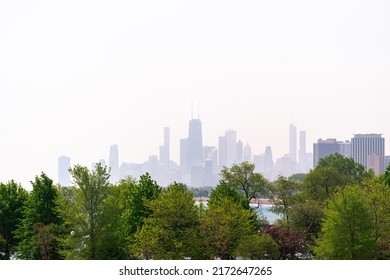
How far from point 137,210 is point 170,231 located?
224 cm

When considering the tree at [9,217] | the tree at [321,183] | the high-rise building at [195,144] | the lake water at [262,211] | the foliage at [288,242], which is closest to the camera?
the foliage at [288,242]

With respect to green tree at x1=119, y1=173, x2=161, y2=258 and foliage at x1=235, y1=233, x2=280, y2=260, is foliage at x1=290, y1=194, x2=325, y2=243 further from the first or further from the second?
green tree at x1=119, y1=173, x2=161, y2=258

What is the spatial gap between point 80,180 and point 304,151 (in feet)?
187

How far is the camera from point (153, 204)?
1958 centimetres

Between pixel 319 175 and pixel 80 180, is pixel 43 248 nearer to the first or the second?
pixel 80 180

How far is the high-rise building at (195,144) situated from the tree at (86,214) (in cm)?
4689

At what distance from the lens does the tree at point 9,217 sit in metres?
22.3

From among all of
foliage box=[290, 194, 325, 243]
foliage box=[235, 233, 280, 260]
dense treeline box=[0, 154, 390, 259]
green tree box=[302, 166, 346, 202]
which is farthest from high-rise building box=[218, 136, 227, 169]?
foliage box=[235, 233, 280, 260]

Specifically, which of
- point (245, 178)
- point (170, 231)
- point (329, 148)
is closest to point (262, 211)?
point (245, 178)

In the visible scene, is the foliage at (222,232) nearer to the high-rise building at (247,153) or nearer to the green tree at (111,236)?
the green tree at (111,236)

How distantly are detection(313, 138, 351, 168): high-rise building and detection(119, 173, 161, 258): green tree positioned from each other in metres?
56.3

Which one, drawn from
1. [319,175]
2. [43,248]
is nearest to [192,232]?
[43,248]

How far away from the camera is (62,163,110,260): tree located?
19484mm

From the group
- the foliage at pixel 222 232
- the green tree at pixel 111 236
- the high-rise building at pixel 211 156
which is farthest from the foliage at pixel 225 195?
the high-rise building at pixel 211 156
